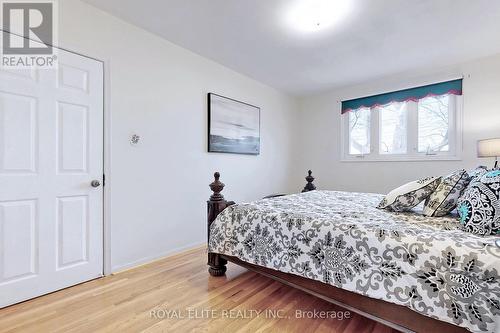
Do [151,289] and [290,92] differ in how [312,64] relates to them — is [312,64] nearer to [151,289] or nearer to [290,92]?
[290,92]

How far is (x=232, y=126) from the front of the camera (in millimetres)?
3477

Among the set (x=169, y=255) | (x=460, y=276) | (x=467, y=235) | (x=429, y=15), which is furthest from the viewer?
(x=169, y=255)

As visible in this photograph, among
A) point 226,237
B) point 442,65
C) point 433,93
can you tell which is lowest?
point 226,237

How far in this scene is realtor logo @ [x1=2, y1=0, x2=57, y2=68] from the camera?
176cm

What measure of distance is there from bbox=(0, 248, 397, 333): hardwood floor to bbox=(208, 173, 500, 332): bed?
20 centimetres

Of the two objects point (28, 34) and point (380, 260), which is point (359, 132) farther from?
point (28, 34)

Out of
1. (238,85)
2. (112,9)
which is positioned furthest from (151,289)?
(238,85)

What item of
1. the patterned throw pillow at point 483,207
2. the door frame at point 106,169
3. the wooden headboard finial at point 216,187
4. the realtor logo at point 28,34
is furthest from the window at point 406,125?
the realtor logo at point 28,34

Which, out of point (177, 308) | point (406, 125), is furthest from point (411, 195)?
point (406, 125)

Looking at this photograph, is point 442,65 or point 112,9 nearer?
point 112,9

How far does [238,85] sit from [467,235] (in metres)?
3.08

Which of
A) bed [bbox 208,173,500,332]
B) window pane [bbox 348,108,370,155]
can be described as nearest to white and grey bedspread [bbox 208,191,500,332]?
bed [bbox 208,173,500,332]

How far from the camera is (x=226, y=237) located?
2.06 meters

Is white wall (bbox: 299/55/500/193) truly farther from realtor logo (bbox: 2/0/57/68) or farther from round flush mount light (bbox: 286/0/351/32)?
realtor logo (bbox: 2/0/57/68)
